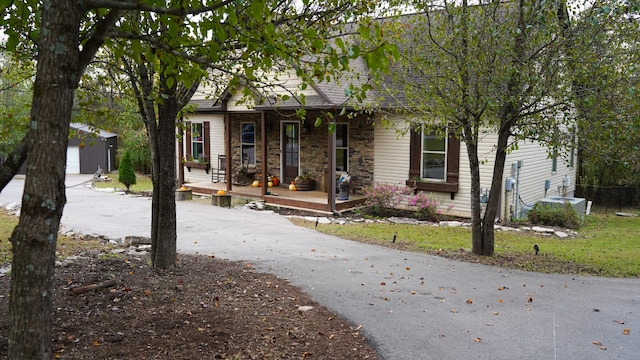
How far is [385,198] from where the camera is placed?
596 inches

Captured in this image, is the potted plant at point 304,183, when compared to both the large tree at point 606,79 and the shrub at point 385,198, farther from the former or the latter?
the large tree at point 606,79

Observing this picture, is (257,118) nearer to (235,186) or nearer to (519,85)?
(235,186)

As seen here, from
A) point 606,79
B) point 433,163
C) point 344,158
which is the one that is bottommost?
point 433,163

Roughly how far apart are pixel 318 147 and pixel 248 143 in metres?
3.45

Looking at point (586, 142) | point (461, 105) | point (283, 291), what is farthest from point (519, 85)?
point (283, 291)

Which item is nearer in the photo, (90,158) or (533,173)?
(533,173)

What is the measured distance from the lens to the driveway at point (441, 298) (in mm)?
4980

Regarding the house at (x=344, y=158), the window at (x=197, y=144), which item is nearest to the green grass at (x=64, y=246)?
the house at (x=344, y=158)

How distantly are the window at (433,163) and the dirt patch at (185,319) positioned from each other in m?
8.90

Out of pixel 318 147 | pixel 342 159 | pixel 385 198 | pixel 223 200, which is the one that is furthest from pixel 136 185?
pixel 385 198

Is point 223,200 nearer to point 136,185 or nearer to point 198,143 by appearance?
point 198,143

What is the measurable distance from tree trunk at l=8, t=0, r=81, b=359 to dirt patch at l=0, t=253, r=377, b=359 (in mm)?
1354

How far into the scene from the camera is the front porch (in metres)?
15.2

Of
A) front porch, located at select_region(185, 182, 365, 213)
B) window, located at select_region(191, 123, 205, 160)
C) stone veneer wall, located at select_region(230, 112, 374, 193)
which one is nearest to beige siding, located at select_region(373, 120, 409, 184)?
stone veneer wall, located at select_region(230, 112, 374, 193)
